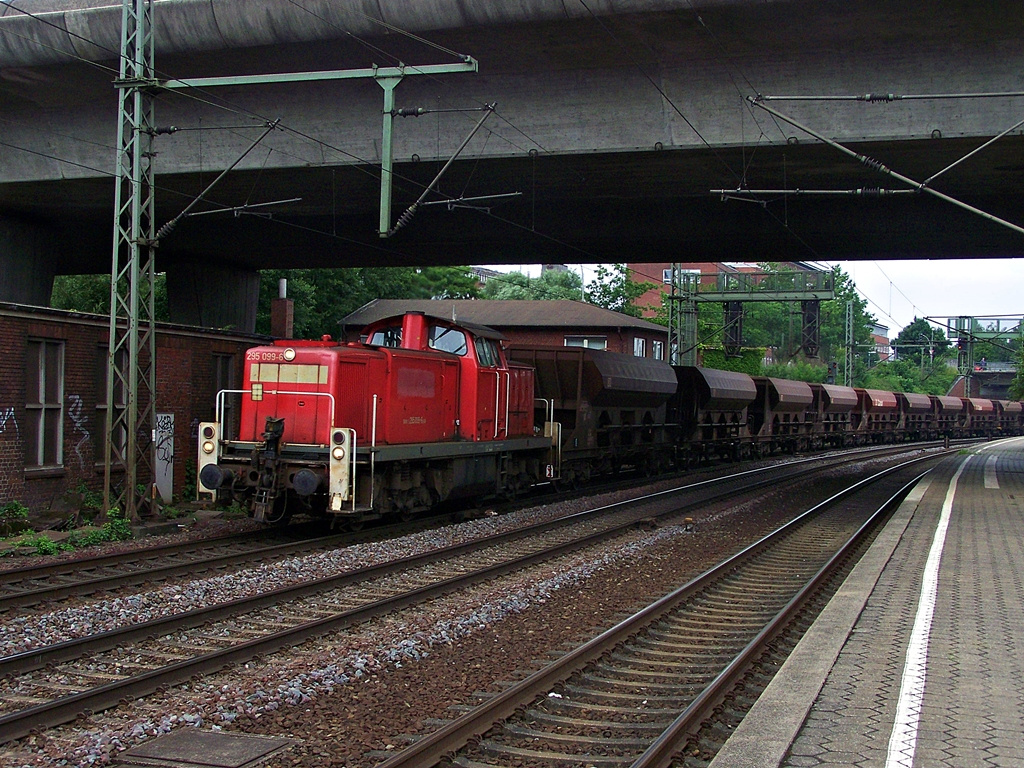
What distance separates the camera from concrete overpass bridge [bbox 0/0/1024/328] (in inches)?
599

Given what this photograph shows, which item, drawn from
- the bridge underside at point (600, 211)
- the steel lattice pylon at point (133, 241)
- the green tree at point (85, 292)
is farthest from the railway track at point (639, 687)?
the green tree at point (85, 292)

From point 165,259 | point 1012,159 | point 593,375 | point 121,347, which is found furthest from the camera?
point 165,259

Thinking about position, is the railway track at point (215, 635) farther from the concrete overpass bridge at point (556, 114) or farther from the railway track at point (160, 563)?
the concrete overpass bridge at point (556, 114)

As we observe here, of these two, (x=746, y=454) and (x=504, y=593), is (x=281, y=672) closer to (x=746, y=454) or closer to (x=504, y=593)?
(x=504, y=593)

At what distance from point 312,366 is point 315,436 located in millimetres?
978

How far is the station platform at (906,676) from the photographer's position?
5.07 metres

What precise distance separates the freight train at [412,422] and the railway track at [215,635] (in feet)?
6.13

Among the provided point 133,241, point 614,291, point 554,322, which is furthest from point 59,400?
point 614,291

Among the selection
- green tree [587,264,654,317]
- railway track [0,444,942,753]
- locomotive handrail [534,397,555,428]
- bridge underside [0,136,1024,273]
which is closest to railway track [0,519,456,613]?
railway track [0,444,942,753]

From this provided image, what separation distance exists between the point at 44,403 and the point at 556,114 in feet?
32.8

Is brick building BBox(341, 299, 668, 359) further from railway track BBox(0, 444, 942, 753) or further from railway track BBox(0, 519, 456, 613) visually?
railway track BBox(0, 444, 942, 753)

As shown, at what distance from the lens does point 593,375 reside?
20766mm

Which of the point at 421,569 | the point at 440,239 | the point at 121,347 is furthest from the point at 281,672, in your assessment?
the point at 440,239

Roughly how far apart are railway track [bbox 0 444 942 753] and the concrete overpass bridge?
321 inches
